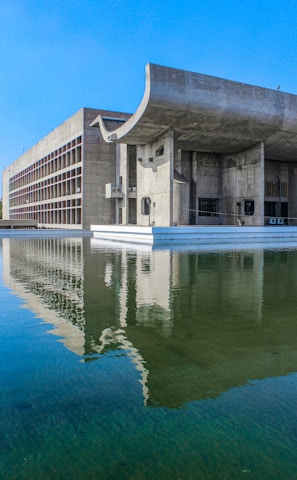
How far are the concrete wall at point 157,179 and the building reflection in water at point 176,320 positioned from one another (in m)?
16.9

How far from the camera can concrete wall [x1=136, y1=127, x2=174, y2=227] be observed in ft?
90.2

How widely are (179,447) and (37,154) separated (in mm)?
63907

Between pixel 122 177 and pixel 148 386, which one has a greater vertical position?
pixel 122 177

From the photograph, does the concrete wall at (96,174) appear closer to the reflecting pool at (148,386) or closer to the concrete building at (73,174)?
the concrete building at (73,174)

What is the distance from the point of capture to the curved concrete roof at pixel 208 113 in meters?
23.0

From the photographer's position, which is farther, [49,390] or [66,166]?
[66,166]

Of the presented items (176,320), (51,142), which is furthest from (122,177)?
(176,320)

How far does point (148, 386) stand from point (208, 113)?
23199 mm

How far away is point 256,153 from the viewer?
100ft

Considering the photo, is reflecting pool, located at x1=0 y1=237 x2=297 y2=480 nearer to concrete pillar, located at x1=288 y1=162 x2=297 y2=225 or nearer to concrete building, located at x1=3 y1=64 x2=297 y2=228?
concrete building, located at x1=3 y1=64 x2=297 y2=228

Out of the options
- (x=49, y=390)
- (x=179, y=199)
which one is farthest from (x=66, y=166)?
(x=49, y=390)

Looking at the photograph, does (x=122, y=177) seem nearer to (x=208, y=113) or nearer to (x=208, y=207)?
(x=208, y=207)

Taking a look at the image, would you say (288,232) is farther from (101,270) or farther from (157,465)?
(157,465)

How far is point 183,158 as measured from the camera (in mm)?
35625
